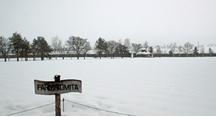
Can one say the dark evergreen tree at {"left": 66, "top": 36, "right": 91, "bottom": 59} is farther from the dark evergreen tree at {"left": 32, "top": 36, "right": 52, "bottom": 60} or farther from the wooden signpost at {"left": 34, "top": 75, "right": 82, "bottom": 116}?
the wooden signpost at {"left": 34, "top": 75, "right": 82, "bottom": 116}

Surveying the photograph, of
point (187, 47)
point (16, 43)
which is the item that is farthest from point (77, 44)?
point (187, 47)

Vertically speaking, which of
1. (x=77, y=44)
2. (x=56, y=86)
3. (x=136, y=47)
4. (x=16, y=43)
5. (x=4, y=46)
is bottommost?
(x=56, y=86)

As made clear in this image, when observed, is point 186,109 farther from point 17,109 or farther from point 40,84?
point 17,109

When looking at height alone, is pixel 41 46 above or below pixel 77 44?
below

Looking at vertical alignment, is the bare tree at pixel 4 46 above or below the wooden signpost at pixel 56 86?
above

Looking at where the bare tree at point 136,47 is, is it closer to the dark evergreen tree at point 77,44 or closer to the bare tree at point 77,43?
the dark evergreen tree at point 77,44

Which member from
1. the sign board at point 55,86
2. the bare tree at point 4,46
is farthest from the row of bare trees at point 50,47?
the sign board at point 55,86

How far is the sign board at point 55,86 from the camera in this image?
3000mm

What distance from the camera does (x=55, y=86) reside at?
3039 mm

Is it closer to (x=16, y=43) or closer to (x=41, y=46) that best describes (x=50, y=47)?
(x=41, y=46)

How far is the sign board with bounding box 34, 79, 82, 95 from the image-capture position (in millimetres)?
3000

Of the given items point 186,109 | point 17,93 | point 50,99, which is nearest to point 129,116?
point 186,109

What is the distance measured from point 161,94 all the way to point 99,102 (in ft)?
8.42

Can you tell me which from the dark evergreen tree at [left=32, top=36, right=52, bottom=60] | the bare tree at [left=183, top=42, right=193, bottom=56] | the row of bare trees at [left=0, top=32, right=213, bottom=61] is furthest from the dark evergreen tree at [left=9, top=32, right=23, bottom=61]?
the bare tree at [left=183, top=42, right=193, bottom=56]
